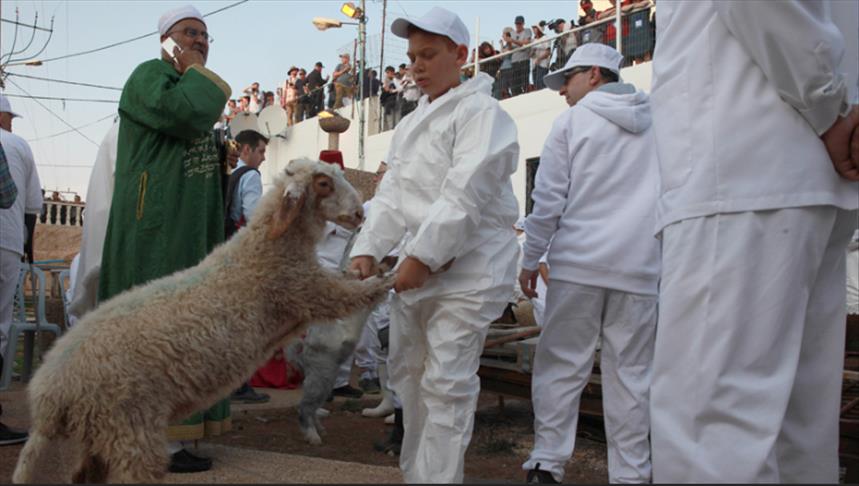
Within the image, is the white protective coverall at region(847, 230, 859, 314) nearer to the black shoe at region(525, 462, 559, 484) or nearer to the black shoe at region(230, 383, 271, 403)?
the black shoe at region(525, 462, 559, 484)

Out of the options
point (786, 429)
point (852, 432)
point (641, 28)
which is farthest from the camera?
point (641, 28)

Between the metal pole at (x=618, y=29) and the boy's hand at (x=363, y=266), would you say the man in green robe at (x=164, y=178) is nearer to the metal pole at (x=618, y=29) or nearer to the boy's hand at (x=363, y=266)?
the boy's hand at (x=363, y=266)

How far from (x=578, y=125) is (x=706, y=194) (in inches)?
99.4

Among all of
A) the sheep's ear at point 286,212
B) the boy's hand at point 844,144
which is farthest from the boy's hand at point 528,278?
the boy's hand at point 844,144

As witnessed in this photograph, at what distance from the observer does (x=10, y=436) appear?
540 centimetres

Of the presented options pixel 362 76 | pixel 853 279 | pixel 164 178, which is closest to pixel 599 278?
pixel 164 178

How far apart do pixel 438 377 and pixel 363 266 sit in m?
0.66

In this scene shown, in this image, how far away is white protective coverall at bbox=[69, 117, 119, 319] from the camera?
15.5 ft

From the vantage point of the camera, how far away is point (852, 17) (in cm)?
270

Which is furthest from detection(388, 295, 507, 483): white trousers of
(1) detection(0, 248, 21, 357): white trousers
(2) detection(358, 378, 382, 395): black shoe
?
(2) detection(358, 378, 382, 395): black shoe

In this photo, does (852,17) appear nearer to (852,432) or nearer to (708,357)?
(708,357)

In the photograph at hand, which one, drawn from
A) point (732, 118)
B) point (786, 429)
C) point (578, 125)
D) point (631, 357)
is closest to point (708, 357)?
point (786, 429)

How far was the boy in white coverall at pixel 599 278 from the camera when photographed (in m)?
4.58

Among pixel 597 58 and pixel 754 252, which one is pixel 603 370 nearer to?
pixel 597 58
